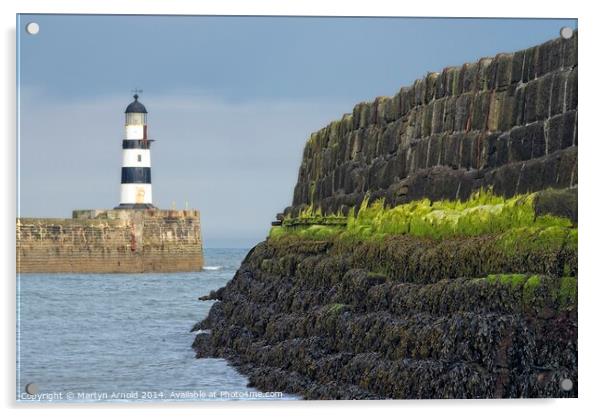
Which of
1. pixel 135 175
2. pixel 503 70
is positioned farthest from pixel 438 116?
pixel 135 175

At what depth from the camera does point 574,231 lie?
40.1 feet

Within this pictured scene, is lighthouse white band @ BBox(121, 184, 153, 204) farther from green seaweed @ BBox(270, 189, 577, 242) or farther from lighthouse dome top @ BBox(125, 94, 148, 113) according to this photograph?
green seaweed @ BBox(270, 189, 577, 242)

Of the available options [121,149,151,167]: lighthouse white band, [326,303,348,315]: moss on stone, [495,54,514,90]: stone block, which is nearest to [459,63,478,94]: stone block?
[495,54,514,90]: stone block

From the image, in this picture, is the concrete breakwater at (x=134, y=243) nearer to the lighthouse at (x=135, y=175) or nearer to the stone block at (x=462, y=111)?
the lighthouse at (x=135, y=175)

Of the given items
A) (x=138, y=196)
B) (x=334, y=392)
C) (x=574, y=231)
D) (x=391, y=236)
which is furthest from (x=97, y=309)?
(x=138, y=196)

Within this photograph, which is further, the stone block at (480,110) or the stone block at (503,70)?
the stone block at (480,110)

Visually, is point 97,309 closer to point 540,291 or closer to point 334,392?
point 334,392

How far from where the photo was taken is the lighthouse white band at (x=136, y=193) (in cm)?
3894

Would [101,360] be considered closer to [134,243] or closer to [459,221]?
[459,221]

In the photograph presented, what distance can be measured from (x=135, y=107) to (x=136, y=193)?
2220 centimetres

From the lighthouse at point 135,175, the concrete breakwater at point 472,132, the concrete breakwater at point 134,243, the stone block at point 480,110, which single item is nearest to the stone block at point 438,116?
the concrete breakwater at point 472,132

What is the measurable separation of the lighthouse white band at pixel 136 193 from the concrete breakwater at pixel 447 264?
2141 centimetres
